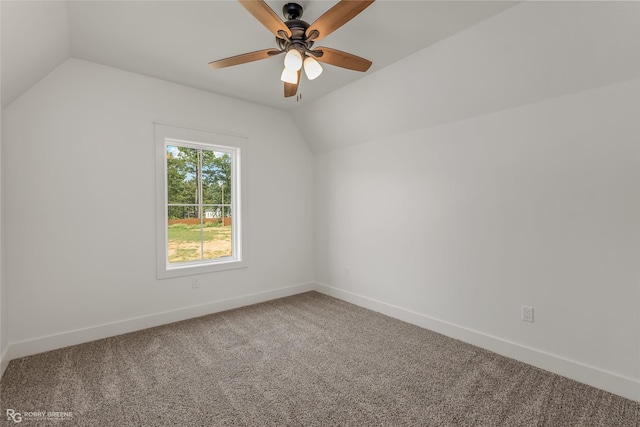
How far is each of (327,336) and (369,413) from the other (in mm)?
1125

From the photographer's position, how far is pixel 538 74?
2.22 meters

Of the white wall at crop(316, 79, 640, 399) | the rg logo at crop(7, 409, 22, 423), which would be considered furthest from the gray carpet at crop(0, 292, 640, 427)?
the white wall at crop(316, 79, 640, 399)

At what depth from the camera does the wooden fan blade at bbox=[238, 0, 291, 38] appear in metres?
1.54

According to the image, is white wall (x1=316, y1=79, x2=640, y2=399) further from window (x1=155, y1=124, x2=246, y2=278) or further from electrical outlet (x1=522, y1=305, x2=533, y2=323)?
window (x1=155, y1=124, x2=246, y2=278)

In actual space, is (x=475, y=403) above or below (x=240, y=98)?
below

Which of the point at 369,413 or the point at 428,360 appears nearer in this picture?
the point at 369,413

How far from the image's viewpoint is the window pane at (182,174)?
339 cm

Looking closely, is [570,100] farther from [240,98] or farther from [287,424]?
[240,98]

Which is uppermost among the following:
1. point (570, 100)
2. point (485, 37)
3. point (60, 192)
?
point (485, 37)

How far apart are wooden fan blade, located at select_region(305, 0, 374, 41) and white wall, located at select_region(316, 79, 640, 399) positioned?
A: 5.52 feet

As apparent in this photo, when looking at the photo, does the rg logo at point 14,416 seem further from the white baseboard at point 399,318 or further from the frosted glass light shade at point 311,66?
the frosted glass light shade at point 311,66

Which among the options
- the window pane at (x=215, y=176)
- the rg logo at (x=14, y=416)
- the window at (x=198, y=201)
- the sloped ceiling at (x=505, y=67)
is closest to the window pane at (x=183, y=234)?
the window at (x=198, y=201)

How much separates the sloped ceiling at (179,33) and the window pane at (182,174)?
0.86m

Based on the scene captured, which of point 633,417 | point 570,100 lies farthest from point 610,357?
point 570,100
